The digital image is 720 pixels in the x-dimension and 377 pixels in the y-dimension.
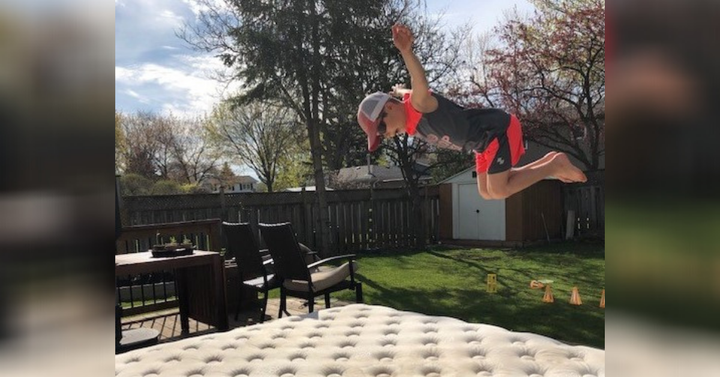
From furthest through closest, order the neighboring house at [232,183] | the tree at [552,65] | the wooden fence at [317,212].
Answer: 1. the neighboring house at [232,183]
2. the wooden fence at [317,212]
3. the tree at [552,65]

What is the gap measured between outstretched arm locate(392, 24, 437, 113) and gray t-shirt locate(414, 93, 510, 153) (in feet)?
0.13

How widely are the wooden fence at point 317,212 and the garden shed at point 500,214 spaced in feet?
0.97

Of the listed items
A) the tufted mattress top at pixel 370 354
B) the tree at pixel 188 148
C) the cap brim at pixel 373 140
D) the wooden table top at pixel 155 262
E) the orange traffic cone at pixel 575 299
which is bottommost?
the orange traffic cone at pixel 575 299

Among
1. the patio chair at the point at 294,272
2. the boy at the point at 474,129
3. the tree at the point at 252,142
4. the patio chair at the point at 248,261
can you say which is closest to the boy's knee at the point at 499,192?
the boy at the point at 474,129

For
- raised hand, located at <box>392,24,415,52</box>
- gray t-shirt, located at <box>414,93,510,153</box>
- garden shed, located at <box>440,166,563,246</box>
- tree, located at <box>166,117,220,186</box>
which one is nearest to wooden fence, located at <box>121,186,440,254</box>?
garden shed, located at <box>440,166,563,246</box>

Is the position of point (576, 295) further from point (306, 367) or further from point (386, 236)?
point (386, 236)

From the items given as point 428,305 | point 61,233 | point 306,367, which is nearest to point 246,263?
point 428,305

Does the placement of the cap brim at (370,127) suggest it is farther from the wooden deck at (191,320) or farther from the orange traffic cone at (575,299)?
the orange traffic cone at (575,299)

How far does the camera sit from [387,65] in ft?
8.66

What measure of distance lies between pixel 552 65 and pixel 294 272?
5.03m

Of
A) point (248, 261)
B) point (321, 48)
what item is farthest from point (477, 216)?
point (321, 48)

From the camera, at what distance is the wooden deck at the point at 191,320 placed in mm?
4094

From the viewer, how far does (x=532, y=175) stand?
1768 mm

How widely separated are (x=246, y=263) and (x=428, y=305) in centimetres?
166
